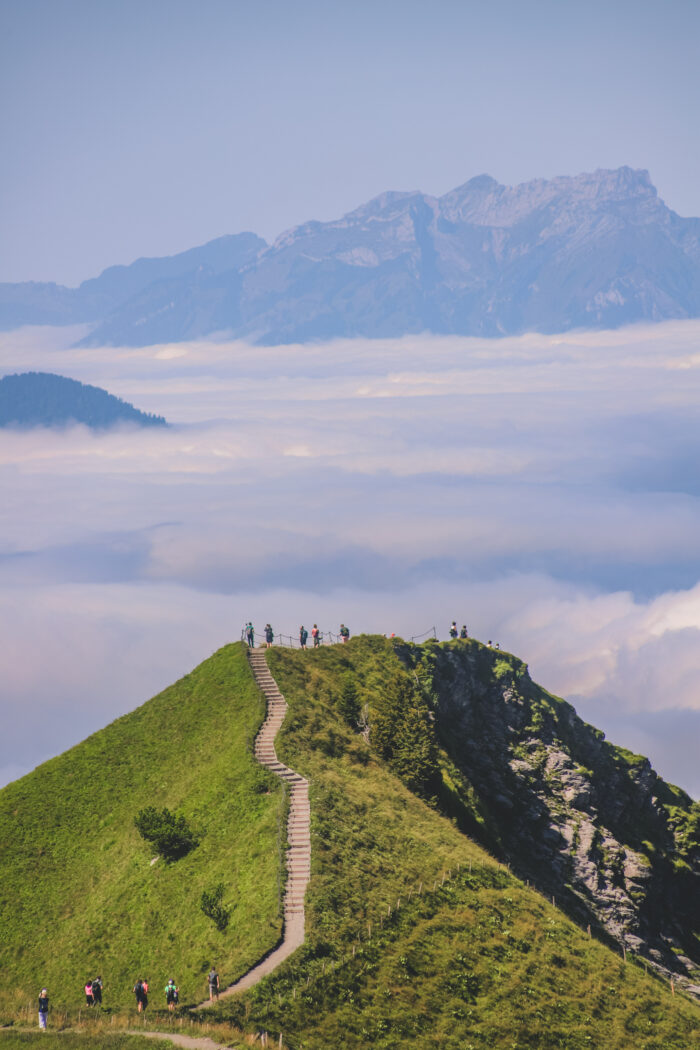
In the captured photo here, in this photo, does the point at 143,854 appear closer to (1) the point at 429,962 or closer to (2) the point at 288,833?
(2) the point at 288,833

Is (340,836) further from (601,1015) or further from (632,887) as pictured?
(632,887)

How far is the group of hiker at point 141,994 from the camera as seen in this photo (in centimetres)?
4488

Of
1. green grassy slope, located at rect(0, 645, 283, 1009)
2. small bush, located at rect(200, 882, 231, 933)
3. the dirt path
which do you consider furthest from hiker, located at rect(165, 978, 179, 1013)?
small bush, located at rect(200, 882, 231, 933)

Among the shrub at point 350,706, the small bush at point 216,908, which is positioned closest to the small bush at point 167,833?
the small bush at point 216,908

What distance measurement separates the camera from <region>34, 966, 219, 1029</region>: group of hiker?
147 feet

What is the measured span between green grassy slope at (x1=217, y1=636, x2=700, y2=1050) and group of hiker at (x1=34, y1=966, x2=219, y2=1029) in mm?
1488

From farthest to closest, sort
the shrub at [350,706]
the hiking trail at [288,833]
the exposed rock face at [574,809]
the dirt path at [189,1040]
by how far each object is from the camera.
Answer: the exposed rock face at [574,809] → the shrub at [350,706] → the hiking trail at [288,833] → the dirt path at [189,1040]

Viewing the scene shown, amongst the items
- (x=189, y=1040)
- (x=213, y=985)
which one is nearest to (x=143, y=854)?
(x=213, y=985)

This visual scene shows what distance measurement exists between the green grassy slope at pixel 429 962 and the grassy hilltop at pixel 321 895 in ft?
0.35

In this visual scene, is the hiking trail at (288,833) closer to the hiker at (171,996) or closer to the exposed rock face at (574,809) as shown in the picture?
the hiker at (171,996)

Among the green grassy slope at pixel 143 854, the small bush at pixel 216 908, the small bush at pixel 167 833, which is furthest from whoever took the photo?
the small bush at pixel 167 833

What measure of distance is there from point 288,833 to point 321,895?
6.59 m

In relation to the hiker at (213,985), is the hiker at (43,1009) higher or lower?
lower

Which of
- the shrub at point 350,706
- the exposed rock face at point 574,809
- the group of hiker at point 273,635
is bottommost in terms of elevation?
the exposed rock face at point 574,809
